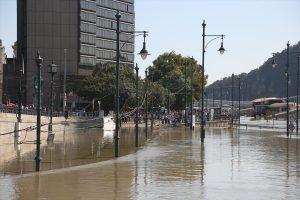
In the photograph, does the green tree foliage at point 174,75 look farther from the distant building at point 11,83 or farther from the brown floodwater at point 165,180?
the brown floodwater at point 165,180

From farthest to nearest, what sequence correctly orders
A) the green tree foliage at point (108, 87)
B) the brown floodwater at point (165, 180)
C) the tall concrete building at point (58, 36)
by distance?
the tall concrete building at point (58, 36), the green tree foliage at point (108, 87), the brown floodwater at point (165, 180)

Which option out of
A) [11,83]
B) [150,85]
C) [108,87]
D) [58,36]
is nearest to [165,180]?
[150,85]

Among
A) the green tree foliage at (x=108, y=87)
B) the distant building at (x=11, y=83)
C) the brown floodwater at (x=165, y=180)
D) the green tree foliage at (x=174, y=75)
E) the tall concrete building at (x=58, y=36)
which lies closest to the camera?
the brown floodwater at (x=165, y=180)

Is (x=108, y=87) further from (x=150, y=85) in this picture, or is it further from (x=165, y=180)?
(x=165, y=180)

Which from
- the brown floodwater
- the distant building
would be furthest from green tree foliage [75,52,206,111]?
the brown floodwater

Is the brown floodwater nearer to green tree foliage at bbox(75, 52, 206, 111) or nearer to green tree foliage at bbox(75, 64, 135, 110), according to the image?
green tree foliage at bbox(75, 52, 206, 111)

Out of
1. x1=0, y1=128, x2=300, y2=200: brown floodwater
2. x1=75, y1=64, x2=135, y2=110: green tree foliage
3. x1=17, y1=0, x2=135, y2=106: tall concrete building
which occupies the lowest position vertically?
x1=0, y1=128, x2=300, y2=200: brown floodwater

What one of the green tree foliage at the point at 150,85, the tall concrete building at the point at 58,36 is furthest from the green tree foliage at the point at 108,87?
the tall concrete building at the point at 58,36

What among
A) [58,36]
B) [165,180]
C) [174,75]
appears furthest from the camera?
[58,36]

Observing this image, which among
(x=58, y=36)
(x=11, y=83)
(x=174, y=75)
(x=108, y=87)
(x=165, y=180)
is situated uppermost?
(x=58, y=36)

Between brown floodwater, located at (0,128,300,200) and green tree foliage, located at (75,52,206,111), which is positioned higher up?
green tree foliage, located at (75,52,206,111)

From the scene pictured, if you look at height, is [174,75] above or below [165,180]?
above

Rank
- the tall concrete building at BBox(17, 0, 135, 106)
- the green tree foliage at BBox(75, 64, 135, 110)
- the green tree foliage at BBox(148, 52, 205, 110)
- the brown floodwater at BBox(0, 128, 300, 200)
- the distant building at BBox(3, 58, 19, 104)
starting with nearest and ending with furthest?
the brown floodwater at BBox(0, 128, 300, 200) → the green tree foliage at BBox(75, 64, 135, 110) → the green tree foliage at BBox(148, 52, 205, 110) → the distant building at BBox(3, 58, 19, 104) → the tall concrete building at BBox(17, 0, 135, 106)

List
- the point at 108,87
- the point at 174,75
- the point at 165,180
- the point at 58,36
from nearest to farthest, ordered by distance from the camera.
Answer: the point at 165,180
the point at 108,87
the point at 174,75
the point at 58,36
